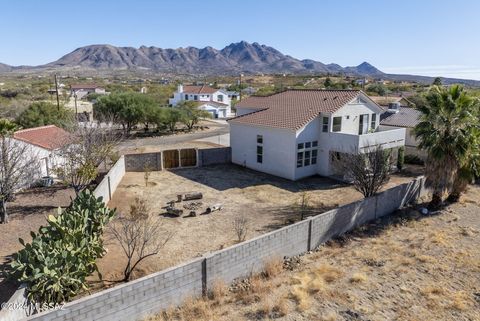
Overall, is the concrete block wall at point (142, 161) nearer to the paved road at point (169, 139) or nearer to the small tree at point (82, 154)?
the small tree at point (82, 154)

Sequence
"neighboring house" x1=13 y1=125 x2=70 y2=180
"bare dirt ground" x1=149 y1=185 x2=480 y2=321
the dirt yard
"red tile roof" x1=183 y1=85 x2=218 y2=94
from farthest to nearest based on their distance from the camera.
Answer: "red tile roof" x1=183 y1=85 x2=218 y2=94 → "neighboring house" x1=13 y1=125 x2=70 y2=180 → the dirt yard → "bare dirt ground" x1=149 y1=185 x2=480 y2=321

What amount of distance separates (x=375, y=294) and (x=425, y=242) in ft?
19.7

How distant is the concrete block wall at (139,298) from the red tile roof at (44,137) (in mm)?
15682

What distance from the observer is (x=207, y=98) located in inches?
3260

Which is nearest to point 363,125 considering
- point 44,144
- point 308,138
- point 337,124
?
Answer: point 337,124

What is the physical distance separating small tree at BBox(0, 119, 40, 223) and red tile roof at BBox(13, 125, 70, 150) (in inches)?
86.8

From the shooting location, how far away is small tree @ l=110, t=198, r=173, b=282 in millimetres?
12283

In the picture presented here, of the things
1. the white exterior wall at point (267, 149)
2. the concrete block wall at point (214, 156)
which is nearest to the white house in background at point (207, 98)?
the concrete block wall at point (214, 156)

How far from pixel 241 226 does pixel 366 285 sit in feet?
20.0

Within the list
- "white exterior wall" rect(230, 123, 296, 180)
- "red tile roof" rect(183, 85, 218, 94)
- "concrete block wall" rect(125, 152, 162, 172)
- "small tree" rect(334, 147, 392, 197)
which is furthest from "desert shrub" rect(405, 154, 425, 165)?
"red tile roof" rect(183, 85, 218, 94)

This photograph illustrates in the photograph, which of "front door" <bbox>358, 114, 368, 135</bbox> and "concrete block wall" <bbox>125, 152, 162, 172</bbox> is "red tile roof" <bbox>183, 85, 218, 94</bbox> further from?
"front door" <bbox>358, 114, 368, 135</bbox>

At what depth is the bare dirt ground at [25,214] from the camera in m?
13.7

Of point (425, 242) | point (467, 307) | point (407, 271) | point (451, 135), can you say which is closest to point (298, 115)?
point (451, 135)

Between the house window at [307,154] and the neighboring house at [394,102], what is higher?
the neighboring house at [394,102]
